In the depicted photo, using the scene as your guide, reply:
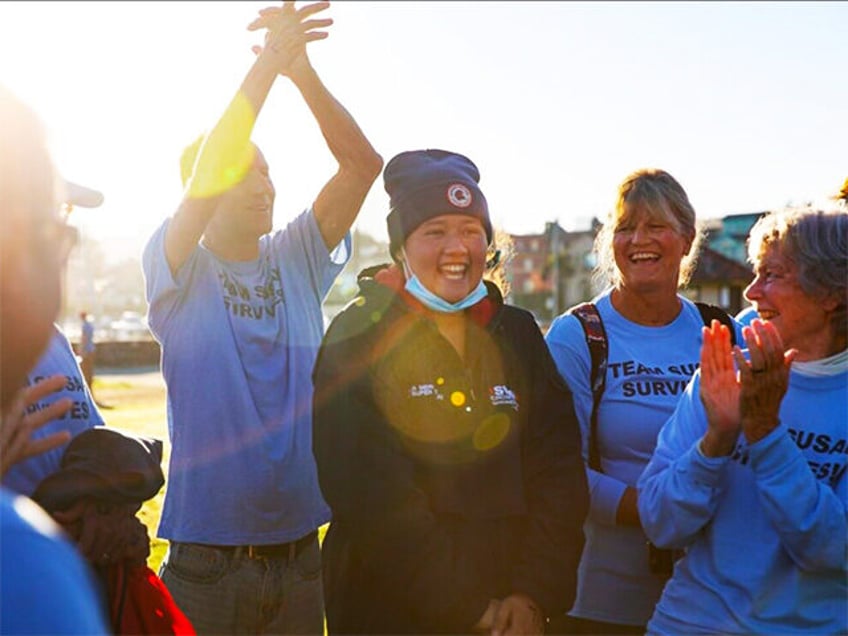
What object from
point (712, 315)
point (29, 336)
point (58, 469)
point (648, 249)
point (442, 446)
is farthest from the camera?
point (712, 315)

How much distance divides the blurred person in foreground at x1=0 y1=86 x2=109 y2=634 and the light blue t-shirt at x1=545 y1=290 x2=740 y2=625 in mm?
2385

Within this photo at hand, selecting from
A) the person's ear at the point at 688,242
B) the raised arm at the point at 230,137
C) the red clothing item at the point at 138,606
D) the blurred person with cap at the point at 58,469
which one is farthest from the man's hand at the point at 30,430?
the person's ear at the point at 688,242

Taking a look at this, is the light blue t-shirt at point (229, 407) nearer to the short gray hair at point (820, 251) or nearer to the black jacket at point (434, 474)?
the black jacket at point (434, 474)

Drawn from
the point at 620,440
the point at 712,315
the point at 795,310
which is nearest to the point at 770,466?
the point at 795,310

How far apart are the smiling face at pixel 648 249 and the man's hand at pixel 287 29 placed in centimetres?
135

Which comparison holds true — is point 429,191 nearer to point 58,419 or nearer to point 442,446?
point 442,446

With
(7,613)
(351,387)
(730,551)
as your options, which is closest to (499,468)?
(351,387)

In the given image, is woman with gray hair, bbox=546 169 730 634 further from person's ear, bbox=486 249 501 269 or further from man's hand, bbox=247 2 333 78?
man's hand, bbox=247 2 333 78

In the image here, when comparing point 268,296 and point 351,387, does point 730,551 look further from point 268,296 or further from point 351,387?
point 268,296

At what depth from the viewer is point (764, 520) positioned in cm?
256

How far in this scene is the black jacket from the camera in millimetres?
2447

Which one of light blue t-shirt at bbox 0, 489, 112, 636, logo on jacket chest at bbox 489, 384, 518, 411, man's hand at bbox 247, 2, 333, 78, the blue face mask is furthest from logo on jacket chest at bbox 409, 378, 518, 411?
light blue t-shirt at bbox 0, 489, 112, 636

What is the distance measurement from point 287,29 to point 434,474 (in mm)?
1473

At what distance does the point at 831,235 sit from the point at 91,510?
7.22 ft
